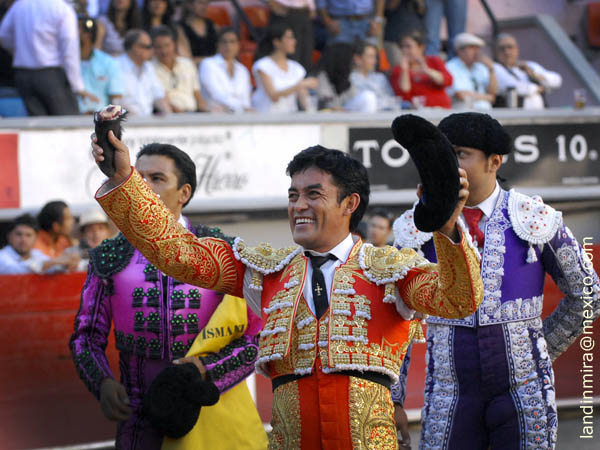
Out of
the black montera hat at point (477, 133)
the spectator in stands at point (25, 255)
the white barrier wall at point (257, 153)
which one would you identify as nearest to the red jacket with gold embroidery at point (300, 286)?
the black montera hat at point (477, 133)

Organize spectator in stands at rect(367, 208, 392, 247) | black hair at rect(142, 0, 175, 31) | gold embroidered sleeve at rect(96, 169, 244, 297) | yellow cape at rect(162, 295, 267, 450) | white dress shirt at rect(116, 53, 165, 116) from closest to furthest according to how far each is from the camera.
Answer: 1. gold embroidered sleeve at rect(96, 169, 244, 297)
2. yellow cape at rect(162, 295, 267, 450)
3. spectator in stands at rect(367, 208, 392, 247)
4. white dress shirt at rect(116, 53, 165, 116)
5. black hair at rect(142, 0, 175, 31)

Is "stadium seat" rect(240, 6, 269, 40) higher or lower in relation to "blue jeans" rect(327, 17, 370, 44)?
higher

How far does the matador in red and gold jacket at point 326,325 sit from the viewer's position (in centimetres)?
285

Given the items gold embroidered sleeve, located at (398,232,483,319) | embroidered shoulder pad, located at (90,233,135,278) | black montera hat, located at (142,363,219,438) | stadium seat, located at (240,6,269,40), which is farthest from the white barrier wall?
gold embroidered sleeve, located at (398,232,483,319)

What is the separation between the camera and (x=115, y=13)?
8719mm

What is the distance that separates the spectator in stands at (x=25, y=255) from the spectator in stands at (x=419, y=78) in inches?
150

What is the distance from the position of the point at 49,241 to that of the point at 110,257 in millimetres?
3013

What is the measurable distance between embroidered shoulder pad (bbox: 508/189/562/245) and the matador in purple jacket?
→ 0.97 m

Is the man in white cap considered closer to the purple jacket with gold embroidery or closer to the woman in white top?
the woman in white top

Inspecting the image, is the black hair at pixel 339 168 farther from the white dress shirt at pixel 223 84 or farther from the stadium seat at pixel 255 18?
the stadium seat at pixel 255 18

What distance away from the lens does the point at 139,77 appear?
26.8ft

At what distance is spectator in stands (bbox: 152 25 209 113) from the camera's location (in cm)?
829

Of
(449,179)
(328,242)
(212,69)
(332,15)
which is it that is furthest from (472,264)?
(332,15)

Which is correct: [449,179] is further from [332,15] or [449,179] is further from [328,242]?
[332,15]
